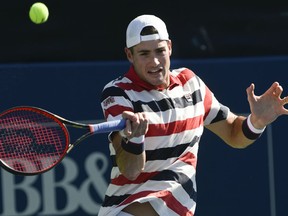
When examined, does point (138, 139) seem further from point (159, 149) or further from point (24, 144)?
point (24, 144)

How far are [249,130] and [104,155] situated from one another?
1.70 metres

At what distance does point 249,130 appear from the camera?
17.0 feet

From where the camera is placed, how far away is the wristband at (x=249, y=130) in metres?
Result: 5.18

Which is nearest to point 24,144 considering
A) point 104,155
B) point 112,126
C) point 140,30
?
point 112,126

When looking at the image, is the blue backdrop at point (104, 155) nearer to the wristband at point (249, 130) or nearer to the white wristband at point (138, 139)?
the wristband at point (249, 130)

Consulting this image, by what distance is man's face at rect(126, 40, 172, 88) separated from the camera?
16.0ft

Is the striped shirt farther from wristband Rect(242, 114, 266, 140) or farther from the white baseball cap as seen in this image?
wristband Rect(242, 114, 266, 140)

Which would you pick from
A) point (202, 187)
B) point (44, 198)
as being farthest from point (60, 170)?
point (202, 187)

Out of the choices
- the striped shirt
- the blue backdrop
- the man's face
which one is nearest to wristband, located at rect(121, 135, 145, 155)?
the striped shirt

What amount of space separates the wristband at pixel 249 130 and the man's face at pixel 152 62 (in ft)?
1.72

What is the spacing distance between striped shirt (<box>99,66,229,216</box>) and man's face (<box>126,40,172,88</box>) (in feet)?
0.13

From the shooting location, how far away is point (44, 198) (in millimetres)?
6594

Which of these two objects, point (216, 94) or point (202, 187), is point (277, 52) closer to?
point (216, 94)

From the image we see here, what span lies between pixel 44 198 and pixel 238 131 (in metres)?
1.80
